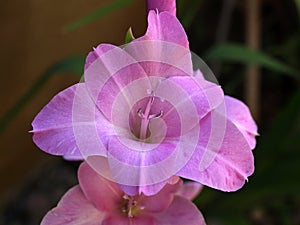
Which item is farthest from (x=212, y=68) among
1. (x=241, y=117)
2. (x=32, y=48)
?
(x=241, y=117)

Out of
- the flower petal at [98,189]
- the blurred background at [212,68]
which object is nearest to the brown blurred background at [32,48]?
the blurred background at [212,68]

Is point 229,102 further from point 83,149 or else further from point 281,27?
point 281,27

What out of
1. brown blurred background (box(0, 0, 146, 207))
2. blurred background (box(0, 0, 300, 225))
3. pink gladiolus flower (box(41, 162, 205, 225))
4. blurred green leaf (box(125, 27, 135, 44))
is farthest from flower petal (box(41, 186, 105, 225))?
brown blurred background (box(0, 0, 146, 207))

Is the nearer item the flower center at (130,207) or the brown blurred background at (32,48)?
the flower center at (130,207)

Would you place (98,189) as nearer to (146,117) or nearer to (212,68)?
(146,117)

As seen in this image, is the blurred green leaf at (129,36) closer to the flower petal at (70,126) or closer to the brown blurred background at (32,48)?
the flower petal at (70,126)

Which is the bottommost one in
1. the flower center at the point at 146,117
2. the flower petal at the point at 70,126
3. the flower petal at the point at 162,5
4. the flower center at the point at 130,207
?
the flower center at the point at 130,207

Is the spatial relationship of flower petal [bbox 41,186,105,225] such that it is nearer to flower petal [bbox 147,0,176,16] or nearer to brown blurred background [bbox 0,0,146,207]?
flower petal [bbox 147,0,176,16]
